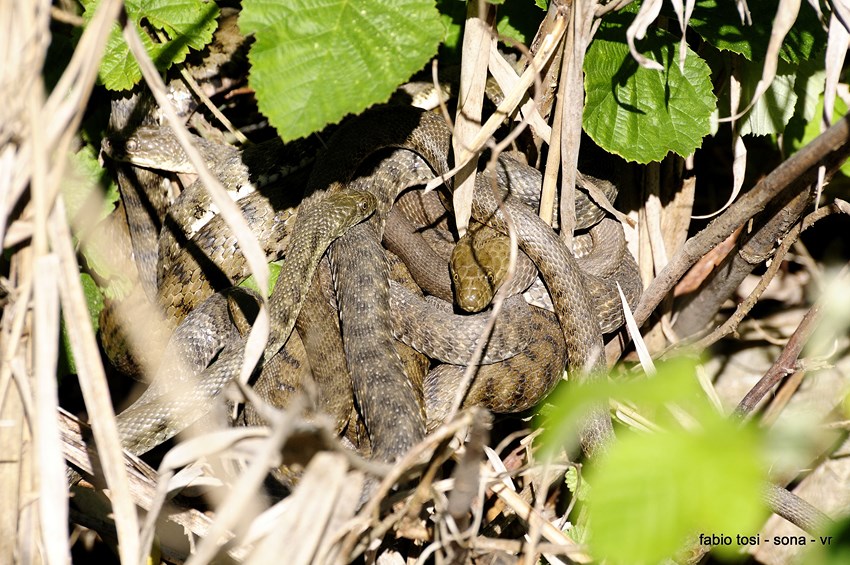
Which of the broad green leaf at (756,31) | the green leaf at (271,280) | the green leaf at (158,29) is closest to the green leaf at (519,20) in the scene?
the broad green leaf at (756,31)

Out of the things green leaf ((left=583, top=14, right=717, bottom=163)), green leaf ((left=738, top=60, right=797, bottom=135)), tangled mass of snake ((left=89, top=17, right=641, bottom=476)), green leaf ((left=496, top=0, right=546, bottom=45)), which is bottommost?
tangled mass of snake ((left=89, top=17, right=641, bottom=476))

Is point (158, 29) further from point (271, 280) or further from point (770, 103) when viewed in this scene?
point (770, 103)

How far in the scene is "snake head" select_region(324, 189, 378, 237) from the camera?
11.0 ft

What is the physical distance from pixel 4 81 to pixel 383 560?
2.12 meters

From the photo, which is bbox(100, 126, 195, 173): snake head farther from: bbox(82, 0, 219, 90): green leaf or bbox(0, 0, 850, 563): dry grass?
bbox(0, 0, 850, 563): dry grass

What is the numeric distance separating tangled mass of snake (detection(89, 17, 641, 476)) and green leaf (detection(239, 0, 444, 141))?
826mm

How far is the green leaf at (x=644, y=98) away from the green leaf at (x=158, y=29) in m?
1.74

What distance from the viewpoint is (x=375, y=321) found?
3.22 metres

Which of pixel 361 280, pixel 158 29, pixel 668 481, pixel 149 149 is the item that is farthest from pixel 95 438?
pixel 158 29

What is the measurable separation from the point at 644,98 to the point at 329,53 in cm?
133

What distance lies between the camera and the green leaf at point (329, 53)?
244cm

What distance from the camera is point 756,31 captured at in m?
2.86

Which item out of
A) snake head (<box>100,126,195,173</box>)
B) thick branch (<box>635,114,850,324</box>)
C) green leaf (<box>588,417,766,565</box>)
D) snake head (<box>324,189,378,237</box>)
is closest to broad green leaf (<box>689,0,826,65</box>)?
thick branch (<box>635,114,850,324</box>)

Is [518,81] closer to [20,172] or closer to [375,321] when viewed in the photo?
[375,321]
